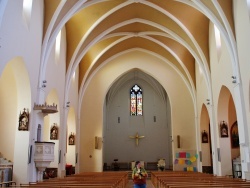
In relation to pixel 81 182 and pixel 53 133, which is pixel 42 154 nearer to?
pixel 81 182

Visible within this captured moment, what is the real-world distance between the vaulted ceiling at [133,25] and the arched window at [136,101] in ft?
30.1

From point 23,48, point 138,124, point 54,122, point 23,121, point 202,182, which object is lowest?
point 202,182

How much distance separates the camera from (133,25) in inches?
696

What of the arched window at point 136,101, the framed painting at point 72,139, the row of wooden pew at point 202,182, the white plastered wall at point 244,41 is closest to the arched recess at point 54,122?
the framed painting at point 72,139

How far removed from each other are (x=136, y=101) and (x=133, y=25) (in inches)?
454

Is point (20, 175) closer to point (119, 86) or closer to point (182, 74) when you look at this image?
point (182, 74)

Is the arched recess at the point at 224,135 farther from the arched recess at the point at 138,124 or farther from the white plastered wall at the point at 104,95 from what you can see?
the arched recess at the point at 138,124

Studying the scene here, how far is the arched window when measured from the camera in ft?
91.7

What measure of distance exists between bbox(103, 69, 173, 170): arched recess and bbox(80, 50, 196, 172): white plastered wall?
4.99 metres

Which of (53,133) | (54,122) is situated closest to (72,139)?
(54,122)

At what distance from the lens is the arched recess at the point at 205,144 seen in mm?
18047

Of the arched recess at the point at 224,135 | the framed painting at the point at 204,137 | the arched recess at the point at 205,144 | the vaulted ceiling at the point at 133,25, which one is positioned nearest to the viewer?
the vaulted ceiling at the point at 133,25

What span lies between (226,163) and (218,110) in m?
2.62

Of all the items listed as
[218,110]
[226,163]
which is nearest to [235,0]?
[218,110]
